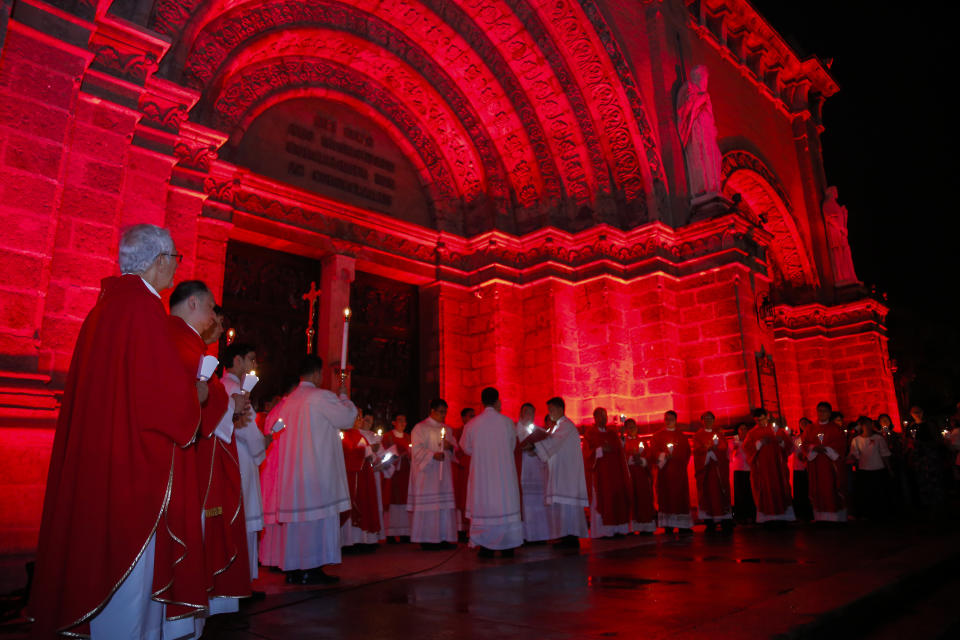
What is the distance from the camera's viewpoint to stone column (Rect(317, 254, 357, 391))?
9.08m

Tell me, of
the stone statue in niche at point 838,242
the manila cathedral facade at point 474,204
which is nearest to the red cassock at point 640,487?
the manila cathedral facade at point 474,204

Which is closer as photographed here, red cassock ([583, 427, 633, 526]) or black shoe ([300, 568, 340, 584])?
black shoe ([300, 568, 340, 584])

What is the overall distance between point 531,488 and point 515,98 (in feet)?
23.5

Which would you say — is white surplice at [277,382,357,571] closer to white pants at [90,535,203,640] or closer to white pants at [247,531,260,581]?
white pants at [247,531,260,581]

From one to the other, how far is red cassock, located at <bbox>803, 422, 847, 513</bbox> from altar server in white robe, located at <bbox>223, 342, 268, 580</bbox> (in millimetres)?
8006

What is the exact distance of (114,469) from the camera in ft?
7.11

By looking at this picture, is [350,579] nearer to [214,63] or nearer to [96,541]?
[96,541]

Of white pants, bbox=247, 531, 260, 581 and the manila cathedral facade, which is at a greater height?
the manila cathedral facade

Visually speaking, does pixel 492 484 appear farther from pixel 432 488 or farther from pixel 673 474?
pixel 673 474

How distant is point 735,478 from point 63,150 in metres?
9.09

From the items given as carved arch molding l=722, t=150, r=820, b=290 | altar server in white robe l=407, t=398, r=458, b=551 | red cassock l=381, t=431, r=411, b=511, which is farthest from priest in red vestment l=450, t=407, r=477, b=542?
carved arch molding l=722, t=150, r=820, b=290

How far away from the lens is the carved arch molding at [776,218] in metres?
15.3

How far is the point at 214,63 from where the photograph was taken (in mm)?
8172

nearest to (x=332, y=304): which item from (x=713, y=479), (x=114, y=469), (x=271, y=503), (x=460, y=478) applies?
(x=460, y=478)
